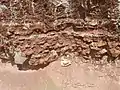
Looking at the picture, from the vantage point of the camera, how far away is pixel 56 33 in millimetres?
2729

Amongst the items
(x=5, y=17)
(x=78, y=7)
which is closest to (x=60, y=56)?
(x=78, y=7)

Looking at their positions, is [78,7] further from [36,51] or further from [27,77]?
[27,77]

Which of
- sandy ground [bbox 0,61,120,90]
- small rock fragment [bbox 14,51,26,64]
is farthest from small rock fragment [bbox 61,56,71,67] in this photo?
small rock fragment [bbox 14,51,26,64]

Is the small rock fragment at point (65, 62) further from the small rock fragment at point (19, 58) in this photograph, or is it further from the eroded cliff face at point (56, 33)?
the small rock fragment at point (19, 58)

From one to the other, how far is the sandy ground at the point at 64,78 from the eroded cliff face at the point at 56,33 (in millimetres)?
106

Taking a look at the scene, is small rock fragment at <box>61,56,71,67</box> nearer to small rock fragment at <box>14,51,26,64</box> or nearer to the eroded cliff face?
the eroded cliff face

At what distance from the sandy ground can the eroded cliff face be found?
0.11 m

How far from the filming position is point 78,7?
257 centimetres

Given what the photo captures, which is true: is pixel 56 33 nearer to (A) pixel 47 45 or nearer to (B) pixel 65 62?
(A) pixel 47 45

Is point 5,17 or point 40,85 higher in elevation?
point 5,17

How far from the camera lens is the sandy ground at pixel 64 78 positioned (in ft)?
8.35

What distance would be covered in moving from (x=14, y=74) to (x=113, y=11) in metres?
1.44

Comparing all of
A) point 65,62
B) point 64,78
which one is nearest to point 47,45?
point 65,62

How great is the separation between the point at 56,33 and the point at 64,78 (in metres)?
0.58
